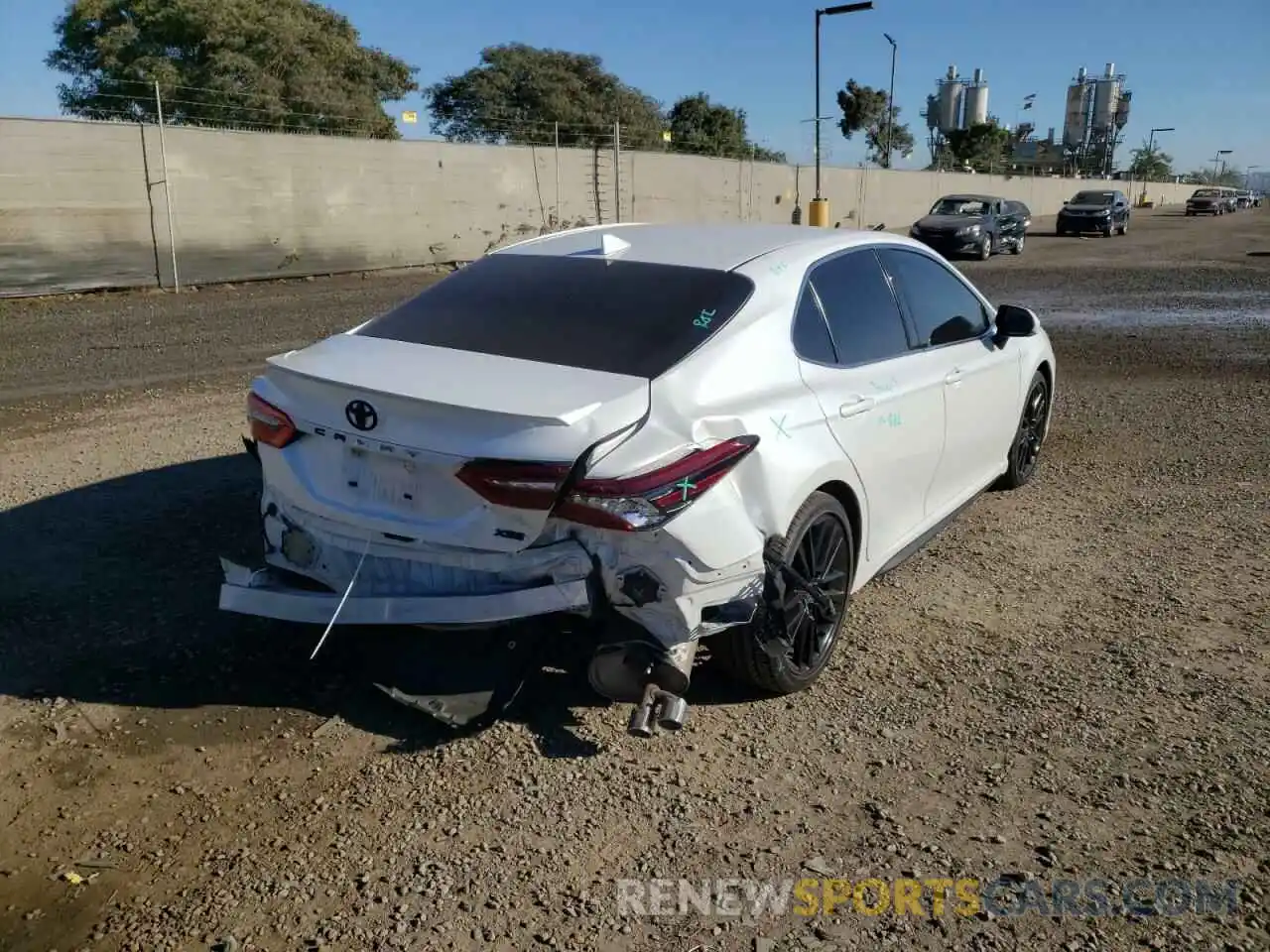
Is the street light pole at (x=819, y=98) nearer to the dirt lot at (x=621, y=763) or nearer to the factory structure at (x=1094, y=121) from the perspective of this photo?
the dirt lot at (x=621, y=763)

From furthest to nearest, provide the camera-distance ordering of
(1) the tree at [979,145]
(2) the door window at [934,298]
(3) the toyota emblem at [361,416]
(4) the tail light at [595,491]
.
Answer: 1. (1) the tree at [979,145]
2. (2) the door window at [934,298]
3. (3) the toyota emblem at [361,416]
4. (4) the tail light at [595,491]

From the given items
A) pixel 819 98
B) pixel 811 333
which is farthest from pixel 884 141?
pixel 811 333

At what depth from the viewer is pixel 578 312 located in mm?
3850

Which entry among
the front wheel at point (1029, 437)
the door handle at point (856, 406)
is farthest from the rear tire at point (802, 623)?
the front wheel at point (1029, 437)

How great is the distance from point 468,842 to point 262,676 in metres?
1.25

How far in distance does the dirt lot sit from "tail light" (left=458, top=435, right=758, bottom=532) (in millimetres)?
721

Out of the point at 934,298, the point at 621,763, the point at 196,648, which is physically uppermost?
the point at 934,298

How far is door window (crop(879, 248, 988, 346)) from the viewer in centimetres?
463

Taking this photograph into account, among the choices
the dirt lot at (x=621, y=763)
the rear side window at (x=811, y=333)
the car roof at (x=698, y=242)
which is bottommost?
the dirt lot at (x=621, y=763)

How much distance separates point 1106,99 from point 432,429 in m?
117

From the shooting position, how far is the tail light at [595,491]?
3.03 meters

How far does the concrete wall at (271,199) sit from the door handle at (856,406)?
14966 mm

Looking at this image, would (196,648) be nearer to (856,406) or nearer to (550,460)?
(550,460)

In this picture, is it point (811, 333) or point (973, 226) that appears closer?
point (811, 333)
